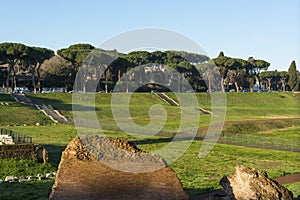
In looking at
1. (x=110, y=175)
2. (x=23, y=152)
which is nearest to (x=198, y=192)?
(x=110, y=175)

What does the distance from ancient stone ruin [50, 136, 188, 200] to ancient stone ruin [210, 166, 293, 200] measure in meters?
1.38

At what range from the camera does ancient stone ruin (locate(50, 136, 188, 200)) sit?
12961 mm

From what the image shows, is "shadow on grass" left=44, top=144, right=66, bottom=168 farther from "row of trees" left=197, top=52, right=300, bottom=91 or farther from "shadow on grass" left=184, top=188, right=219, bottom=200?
"row of trees" left=197, top=52, right=300, bottom=91

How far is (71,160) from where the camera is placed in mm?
13352

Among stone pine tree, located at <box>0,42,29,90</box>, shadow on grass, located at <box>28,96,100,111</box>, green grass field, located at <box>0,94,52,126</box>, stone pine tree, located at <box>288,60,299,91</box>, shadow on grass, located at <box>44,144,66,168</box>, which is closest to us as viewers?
shadow on grass, located at <box>44,144,66,168</box>

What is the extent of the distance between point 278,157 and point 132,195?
27677 millimetres

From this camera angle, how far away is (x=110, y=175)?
13312mm

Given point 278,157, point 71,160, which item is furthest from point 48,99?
point 71,160

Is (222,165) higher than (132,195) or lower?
lower

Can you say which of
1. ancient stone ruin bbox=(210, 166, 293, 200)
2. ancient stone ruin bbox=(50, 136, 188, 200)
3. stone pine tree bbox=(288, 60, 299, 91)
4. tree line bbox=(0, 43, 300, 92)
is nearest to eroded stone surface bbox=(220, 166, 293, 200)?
ancient stone ruin bbox=(210, 166, 293, 200)

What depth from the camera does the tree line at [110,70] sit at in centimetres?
9444

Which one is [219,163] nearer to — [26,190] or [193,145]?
[193,145]

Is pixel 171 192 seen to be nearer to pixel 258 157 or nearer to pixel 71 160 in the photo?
pixel 71 160

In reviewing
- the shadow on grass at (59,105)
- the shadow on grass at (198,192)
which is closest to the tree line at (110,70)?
the shadow on grass at (59,105)
